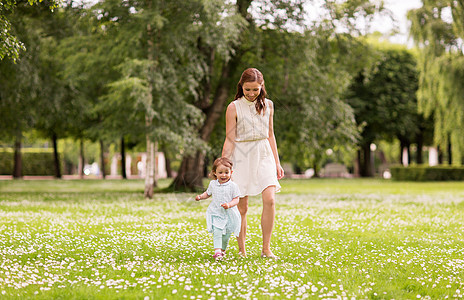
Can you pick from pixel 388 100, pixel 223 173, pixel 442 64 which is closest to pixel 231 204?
pixel 223 173

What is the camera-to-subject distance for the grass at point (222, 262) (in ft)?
16.4

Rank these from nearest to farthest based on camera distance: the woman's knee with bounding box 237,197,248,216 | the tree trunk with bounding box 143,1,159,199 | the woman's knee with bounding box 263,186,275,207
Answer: the woman's knee with bounding box 263,186,275,207
the woman's knee with bounding box 237,197,248,216
the tree trunk with bounding box 143,1,159,199

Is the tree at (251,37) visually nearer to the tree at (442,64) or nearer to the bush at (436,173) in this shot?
the tree at (442,64)

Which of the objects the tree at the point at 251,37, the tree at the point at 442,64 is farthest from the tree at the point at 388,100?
the tree at the point at 251,37

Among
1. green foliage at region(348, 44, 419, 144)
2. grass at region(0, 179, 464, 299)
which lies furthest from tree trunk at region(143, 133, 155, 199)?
green foliage at region(348, 44, 419, 144)

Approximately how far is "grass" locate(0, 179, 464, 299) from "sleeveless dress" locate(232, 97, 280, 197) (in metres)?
0.98

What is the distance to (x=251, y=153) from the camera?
6785mm

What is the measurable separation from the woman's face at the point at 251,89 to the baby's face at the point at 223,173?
98 centimetres

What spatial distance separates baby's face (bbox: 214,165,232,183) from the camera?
21.1ft

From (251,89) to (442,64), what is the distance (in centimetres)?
2301

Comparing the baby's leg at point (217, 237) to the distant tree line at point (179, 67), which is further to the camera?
the distant tree line at point (179, 67)

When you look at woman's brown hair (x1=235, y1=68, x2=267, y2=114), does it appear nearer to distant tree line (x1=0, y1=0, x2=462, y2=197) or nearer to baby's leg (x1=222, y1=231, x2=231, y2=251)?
baby's leg (x1=222, y1=231, x2=231, y2=251)

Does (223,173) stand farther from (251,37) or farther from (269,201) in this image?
(251,37)

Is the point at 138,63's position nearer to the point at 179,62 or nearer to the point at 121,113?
the point at 121,113
